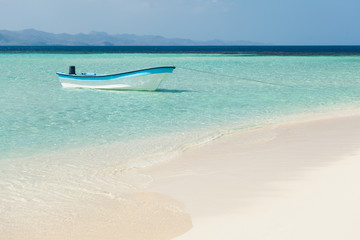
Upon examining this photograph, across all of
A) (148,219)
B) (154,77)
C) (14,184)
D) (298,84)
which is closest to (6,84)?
(154,77)

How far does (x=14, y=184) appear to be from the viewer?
587 centimetres

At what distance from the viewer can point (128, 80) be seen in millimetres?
17906

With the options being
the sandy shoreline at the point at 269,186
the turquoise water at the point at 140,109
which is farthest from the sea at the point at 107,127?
the sandy shoreline at the point at 269,186

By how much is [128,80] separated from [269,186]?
13289 millimetres

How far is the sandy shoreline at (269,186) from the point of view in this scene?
3.86 m

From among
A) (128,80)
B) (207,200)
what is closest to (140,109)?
(128,80)

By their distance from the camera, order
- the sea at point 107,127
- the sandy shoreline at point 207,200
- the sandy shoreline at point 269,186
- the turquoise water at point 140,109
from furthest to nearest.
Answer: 1. the turquoise water at point 140,109
2. the sea at point 107,127
3. the sandy shoreline at point 207,200
4. the sandy shoreline at point 269,186

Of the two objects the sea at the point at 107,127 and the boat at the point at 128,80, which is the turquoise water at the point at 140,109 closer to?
the sea at the point at 107,127

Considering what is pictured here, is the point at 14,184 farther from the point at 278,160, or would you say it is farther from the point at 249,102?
the point at 249,102

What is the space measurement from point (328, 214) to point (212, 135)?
5.19m

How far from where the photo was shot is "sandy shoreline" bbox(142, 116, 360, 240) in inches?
152

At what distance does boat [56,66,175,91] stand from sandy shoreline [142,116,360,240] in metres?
9.14

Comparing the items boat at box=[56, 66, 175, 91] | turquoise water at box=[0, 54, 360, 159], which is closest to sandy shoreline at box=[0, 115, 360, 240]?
turquoise water at box=[0, 54, 360, 159]

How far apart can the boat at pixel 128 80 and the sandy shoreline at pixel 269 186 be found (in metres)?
9.14
